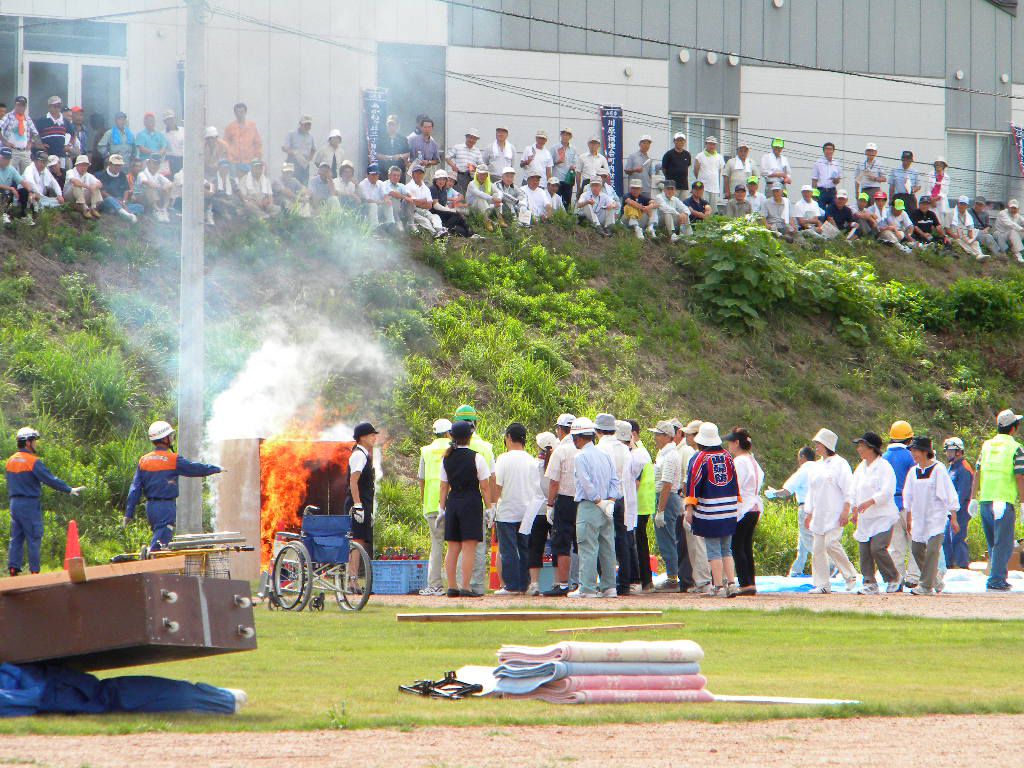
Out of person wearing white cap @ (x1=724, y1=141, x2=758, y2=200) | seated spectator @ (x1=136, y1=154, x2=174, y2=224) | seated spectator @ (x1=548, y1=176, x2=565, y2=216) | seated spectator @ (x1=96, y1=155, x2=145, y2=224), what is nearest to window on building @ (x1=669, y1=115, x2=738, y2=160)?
person wearing white cap @ (x1=724, y1=141, x2=758, y2=200)

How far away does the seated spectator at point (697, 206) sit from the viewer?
29281 mm

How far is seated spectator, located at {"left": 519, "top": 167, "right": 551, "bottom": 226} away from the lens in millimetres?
28094

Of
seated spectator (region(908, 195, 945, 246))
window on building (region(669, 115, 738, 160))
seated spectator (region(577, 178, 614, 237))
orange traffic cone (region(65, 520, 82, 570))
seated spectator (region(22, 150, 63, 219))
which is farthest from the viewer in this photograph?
window on building (region(669, 115, 738, 160))

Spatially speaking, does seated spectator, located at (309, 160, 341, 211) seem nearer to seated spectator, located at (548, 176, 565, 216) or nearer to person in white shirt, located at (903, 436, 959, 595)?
seated spectator, located at (548, 176, 565, 216)

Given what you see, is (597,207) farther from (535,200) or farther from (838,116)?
(838,116)

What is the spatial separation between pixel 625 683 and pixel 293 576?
689 cm

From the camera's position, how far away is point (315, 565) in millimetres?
14805

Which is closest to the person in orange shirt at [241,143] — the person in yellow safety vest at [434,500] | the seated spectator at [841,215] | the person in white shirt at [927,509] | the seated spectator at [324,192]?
the seated spectator at [324,192]

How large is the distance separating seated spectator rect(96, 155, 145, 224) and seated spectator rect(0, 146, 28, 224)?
3.75ft

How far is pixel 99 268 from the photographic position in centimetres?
2355

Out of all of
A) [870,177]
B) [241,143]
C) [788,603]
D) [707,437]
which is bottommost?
[788,603]

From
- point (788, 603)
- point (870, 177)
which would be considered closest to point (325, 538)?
point (788, 603)

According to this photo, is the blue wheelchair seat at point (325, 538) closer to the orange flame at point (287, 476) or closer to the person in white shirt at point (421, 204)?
the orange flame at point (287, 476)

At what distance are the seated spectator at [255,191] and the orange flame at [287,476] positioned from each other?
9007 millimetres
